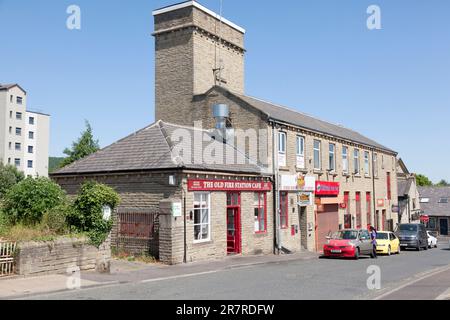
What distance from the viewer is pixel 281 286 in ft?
43.8

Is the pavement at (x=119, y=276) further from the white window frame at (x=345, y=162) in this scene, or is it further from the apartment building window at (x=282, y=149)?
the white window frame at (x=345, y=162)

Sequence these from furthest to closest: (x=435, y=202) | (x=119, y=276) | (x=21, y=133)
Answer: (x=21, y=133), (x=435, y=202), (x=119, y=276)

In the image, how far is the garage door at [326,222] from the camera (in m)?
29.9

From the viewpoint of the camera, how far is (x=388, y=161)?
143ft

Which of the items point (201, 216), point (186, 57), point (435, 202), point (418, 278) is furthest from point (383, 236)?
point (435, 202)

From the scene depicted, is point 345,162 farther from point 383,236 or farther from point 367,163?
point 383,236

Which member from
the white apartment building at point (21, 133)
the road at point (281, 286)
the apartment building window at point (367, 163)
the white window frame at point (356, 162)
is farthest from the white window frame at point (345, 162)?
the white apartment building at point (21, 133)

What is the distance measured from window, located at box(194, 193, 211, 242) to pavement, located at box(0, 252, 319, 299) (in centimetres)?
119

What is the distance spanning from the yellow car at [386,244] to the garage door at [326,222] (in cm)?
355

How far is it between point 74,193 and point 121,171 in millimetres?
3282

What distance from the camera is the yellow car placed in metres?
27.1

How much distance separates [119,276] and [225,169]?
7.67 metres

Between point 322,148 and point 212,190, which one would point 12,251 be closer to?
point 212,190

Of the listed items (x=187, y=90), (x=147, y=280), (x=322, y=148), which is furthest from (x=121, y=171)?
(x=322, y=148)
